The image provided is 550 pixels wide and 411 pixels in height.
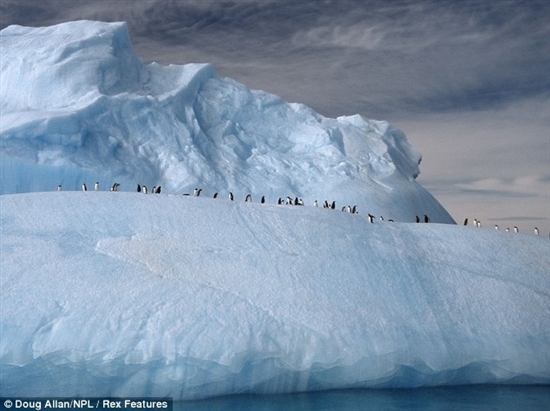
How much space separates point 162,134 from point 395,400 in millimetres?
15995

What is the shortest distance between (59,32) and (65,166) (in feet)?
21.0

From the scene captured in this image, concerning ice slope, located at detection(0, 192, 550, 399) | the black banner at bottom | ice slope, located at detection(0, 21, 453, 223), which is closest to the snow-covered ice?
ice slope, located at detection(0, 192, 550, 399)

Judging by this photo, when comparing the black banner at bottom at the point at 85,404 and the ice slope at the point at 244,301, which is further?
the ice slope at the point at 244,301

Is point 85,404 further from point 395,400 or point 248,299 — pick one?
point 395,400

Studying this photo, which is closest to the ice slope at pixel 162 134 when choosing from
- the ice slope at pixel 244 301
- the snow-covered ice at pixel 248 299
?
the snow-covered ice at pixel 248 299

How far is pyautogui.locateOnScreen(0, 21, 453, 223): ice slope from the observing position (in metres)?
21.7

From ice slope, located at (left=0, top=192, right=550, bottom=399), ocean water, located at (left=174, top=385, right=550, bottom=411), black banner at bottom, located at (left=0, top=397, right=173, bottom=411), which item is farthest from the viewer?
ice slope, located at (left=0, top=192, right=550, bottom=399)

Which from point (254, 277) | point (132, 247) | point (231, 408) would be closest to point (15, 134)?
point (132, 247)

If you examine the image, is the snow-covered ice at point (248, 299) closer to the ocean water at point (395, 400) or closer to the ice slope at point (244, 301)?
the ice slope at point (244, 301)

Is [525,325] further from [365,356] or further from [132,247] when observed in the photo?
[132,247]

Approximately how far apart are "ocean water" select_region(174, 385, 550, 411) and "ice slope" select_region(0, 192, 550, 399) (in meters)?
0.20

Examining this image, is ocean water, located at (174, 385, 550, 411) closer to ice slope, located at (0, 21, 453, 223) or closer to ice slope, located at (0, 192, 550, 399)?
ice slope, located at (0, 192, 550, 399)

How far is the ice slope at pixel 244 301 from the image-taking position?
32.7 ft

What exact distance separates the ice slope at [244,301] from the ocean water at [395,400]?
0.66 ft
